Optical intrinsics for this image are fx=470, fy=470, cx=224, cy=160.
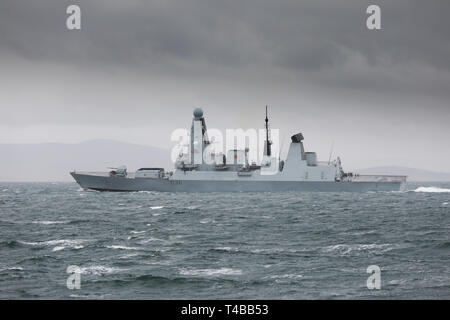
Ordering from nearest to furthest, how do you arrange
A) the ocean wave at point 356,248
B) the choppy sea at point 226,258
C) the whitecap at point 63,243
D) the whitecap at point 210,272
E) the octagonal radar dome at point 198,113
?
1. the choppy sea at point 226,258
2. the whitecap at point 210,272
3. the ocean wave at point 356,248
4. the whitecap at point 63,243
5. the octagonal radar dome at point 198,113

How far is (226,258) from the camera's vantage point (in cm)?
1848

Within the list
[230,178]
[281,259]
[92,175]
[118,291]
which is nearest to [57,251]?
[118,291]

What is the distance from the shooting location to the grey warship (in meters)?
68.2

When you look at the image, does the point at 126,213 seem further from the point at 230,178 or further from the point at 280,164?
the point at 280,164

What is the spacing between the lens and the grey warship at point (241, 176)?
68.2m

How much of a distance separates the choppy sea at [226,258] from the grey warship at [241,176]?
1381 inches

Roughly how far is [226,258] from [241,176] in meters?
49.7

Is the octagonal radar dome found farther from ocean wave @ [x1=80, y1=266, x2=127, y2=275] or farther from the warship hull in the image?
ocean wave @ [x1=80, y1=266, x2=127, y2=275]

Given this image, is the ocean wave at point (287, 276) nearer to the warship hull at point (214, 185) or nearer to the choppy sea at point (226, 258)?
the choppy sea at point (226, 258)

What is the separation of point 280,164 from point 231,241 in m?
47.1

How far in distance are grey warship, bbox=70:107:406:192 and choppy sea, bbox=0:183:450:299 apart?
35071mm

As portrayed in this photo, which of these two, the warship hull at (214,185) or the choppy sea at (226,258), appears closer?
the choppy sea at (226,258)

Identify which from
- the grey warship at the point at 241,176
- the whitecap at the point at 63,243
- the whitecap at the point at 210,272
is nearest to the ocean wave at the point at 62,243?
the whitecap at the point at 63,243

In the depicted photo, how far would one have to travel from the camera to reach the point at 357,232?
26516 mm
